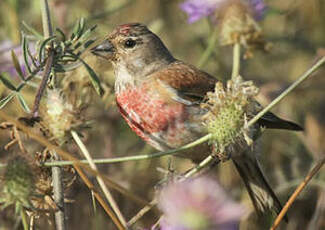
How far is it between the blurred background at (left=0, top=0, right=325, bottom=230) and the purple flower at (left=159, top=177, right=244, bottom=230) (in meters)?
1.41

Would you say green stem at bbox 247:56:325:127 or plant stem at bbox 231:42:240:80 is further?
plant stem at bbox 231:42:240:80

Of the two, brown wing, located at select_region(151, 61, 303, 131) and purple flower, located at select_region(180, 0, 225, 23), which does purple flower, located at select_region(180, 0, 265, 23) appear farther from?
brown wing, located at select_region(151, 61, 303, 131)

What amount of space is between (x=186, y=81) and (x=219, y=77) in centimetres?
123

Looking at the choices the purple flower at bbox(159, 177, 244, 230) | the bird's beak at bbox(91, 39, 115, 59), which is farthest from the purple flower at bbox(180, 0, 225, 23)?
the purple flower at bbox(159, 177, 244, 230)

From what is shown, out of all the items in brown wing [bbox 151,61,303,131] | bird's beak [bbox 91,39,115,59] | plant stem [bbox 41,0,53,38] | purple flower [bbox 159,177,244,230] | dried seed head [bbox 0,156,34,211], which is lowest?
brown wing [bbox 151,61,303,131]

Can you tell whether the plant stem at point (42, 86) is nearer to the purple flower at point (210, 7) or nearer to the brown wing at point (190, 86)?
the brown wing at point (190, 86)

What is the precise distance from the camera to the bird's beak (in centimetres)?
284

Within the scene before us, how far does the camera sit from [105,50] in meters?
2.89

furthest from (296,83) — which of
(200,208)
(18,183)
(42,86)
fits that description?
(18,183)

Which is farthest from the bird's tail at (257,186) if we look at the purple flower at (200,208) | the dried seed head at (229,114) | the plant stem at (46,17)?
the purple flower at (200,208)

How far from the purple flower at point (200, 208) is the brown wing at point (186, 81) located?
146cm

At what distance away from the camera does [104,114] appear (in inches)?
153

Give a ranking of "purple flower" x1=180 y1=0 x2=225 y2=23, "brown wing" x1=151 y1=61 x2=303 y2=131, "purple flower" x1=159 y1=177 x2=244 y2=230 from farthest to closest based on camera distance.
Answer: "purple flower" x1=180 y1=0 x2=225 y2=23 < "brown wing" x1=151 y1=61 x2=303 y2=131 < "purple flower" x1=159 y1=177 x2=244 y2=230

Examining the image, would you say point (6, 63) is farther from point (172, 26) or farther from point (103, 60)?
point (172, 26)
